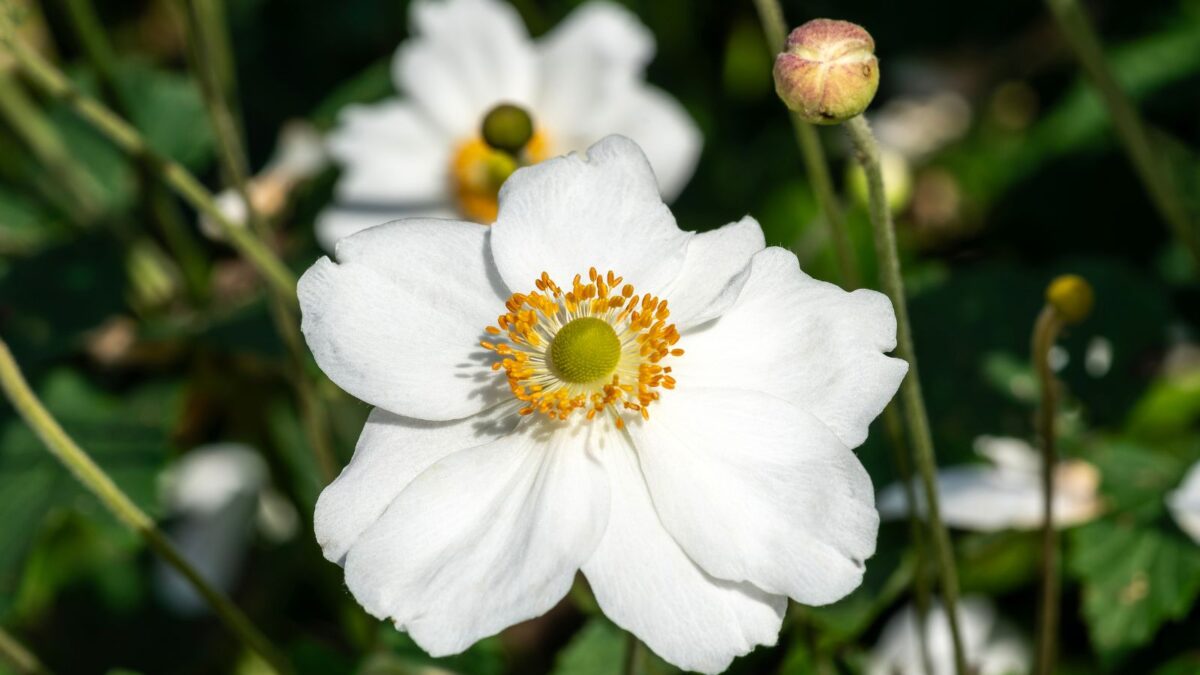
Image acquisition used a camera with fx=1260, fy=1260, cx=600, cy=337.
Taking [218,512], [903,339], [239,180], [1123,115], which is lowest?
[218,512]

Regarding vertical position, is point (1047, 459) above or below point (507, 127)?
below

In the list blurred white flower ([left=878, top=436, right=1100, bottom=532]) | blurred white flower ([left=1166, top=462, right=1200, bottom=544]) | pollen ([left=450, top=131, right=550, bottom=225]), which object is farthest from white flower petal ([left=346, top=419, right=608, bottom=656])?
pollen ([left=450, top=131, right=550, bottom=225])

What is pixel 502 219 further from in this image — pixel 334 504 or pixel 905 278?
pixel 905 278

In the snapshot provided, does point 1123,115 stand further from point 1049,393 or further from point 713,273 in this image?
point 713,273

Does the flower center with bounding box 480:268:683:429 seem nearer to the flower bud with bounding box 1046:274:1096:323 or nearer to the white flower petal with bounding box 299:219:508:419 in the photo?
the white flower petal with bounding box 299:219:508:419

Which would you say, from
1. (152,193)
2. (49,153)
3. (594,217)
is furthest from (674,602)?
(49,153)

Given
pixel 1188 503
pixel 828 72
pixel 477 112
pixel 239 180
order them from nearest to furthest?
pixel 828 72 → pixel 1188 503 → pixel 239 180 → pixel 477 112

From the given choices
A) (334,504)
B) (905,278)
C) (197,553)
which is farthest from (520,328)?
(197,553)

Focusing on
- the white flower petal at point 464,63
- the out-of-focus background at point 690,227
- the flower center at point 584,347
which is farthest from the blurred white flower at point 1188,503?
the white flower petal at point 464,63
